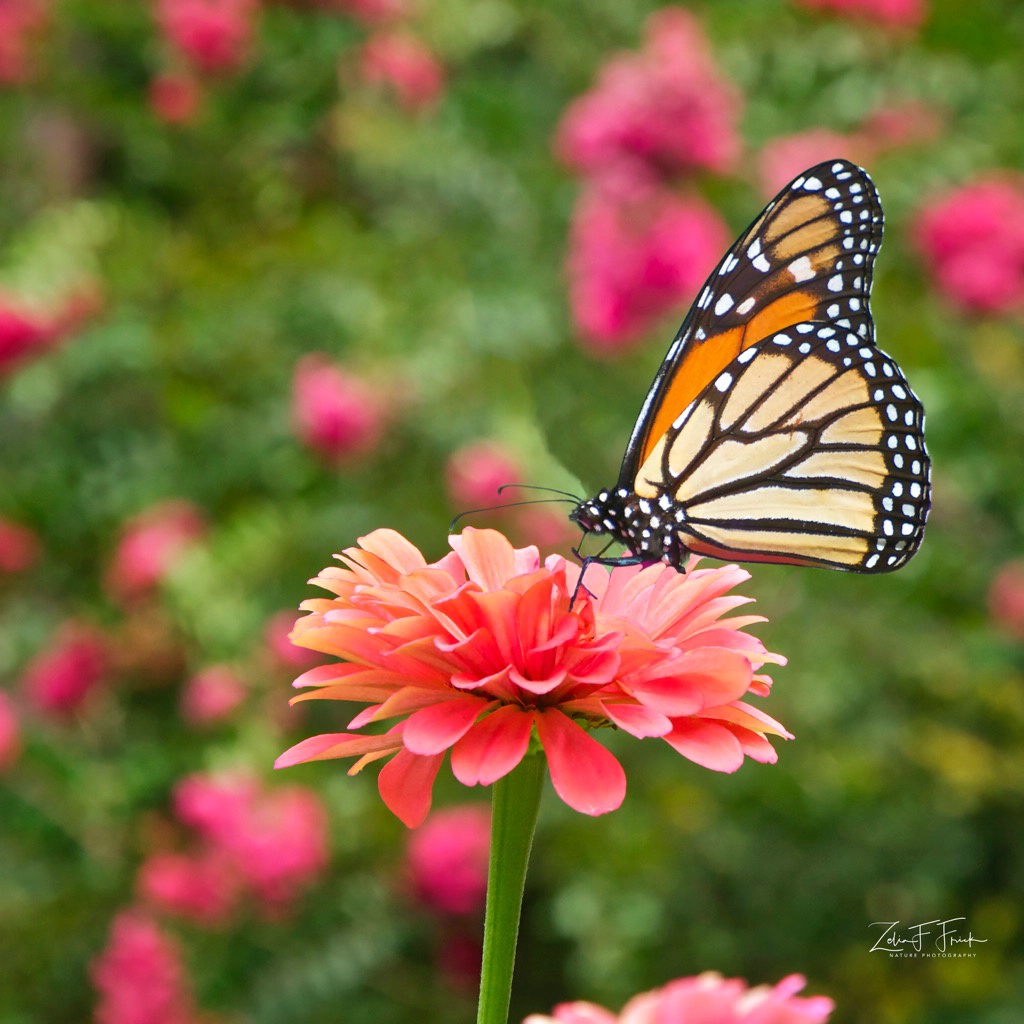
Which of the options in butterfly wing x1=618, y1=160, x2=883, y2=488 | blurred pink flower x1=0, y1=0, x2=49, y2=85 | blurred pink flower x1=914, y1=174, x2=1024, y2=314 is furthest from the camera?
blurred pink flower x1=0, y1=0, x2=49, y2=85

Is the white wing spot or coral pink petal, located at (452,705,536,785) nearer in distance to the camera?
coral pink petal, located at (452,705,536,785)

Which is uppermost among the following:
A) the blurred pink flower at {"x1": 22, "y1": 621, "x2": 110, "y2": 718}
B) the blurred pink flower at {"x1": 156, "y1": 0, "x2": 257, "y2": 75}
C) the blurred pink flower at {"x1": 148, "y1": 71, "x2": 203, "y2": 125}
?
the blurred pink flower at {"x1": 148, "y1": 71, "x2": 203, "y2": 125}

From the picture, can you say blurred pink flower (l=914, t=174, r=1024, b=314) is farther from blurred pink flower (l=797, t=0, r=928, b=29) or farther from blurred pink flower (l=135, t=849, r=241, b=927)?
blurred pink flower (l=135, t=849, r=241, b=927)

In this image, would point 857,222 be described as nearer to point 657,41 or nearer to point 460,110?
point 657,41

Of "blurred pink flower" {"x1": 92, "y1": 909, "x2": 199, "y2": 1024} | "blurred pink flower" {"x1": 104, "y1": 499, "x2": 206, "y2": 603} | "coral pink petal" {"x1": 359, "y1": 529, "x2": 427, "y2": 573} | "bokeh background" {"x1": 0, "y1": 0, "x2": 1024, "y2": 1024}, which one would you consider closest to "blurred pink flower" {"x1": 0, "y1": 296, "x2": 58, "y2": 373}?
"bokeh background" {"x1": 0, "y1": 0, "x2": 1024, "y2": 1024}

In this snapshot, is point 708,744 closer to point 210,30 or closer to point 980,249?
point 980,249

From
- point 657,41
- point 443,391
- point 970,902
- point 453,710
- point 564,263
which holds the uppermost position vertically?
point 657,41

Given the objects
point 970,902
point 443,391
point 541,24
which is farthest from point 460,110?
point 970,902

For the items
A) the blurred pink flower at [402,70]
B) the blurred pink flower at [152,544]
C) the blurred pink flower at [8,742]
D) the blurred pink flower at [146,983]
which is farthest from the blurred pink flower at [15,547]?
the blurred pink flower at [402,70]
